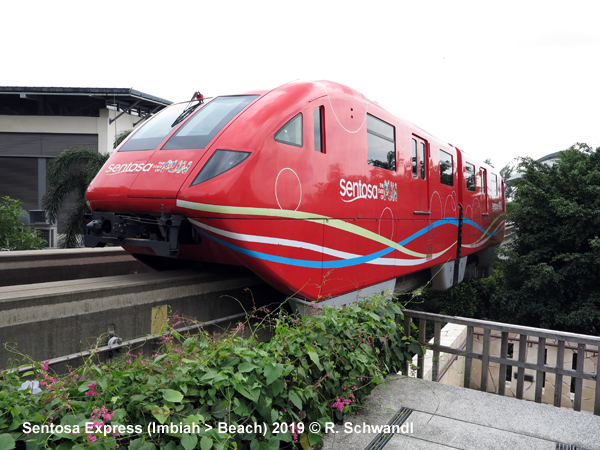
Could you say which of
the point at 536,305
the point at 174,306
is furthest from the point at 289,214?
the point at 536,305

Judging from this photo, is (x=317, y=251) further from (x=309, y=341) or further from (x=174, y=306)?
(x=309, y=341)

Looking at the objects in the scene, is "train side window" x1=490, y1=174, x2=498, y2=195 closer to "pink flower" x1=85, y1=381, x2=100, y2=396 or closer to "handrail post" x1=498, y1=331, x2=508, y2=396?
"handrail post" x1=498, y1=331, x2=508, y2=396

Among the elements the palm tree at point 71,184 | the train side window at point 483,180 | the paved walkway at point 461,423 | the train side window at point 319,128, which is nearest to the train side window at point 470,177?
the train side window at point 483,180

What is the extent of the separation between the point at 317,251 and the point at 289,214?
2.33 feet

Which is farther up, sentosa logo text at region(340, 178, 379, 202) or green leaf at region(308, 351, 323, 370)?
sentosa logo text at region(340, 178, 379, 202)

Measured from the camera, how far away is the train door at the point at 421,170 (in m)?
8.88

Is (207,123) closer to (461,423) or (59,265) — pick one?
(59,265)

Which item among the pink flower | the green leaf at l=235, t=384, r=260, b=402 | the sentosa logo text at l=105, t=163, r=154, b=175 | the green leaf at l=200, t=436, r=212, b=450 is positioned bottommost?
the green leaf at l=200, t=436, r=212, b=450

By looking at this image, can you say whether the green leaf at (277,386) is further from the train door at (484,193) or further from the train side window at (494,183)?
the train side window at (494,183)

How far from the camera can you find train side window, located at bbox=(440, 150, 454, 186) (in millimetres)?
10471

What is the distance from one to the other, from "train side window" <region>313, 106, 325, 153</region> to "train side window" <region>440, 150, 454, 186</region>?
5063 millimetres

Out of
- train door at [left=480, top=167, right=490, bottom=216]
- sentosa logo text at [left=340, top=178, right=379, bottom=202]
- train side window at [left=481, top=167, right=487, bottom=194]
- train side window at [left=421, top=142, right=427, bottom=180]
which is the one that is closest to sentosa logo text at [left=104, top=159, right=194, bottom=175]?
sentosa logo text at [left=340, top=178, right=379, bottom=202]

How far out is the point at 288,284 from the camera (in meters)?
5.47

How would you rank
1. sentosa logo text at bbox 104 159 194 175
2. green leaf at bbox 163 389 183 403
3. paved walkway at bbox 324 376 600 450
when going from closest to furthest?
green leaf at bbox 163 389 183 403
paved walkway at bbox 324 376 600 450
sentosa logo text at bbox 104 159 194 175
